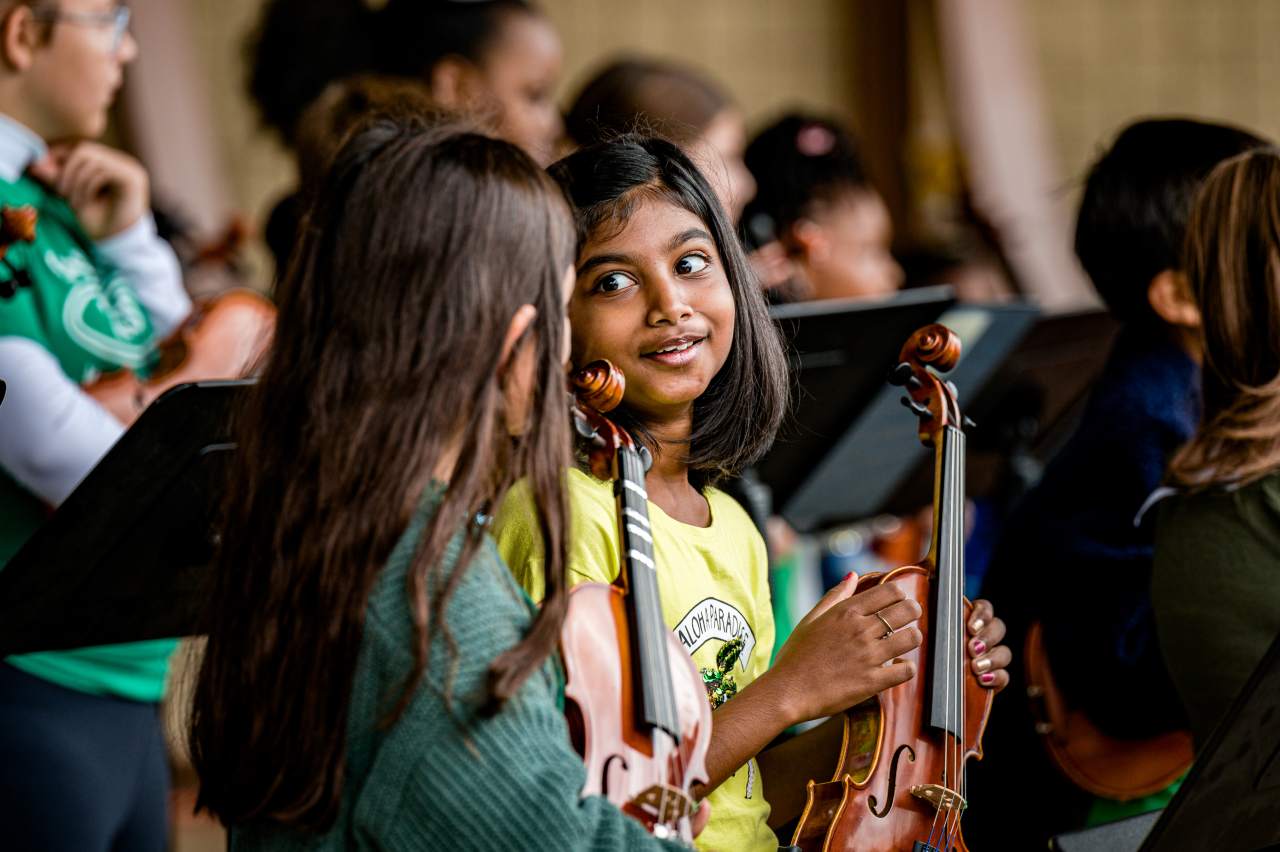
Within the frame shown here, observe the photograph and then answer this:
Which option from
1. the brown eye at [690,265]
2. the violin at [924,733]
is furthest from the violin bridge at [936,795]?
the brown eye at [690,265]

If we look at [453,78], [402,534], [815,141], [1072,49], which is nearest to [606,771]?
[402,534]

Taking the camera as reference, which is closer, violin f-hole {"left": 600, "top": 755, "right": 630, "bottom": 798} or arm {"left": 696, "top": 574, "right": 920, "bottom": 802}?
violin f-hole {"left": 600, "top": 755, "right": 630, "bottom": 798}

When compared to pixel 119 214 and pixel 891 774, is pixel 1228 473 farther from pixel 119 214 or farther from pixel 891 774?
pixel 119 214

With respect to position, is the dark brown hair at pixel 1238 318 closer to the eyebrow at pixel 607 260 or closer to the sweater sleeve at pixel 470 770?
the eyebrow at pixel 607 260

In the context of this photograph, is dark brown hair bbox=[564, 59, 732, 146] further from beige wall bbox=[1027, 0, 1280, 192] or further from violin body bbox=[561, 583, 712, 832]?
beige wall bbox=[1027, 0, 1280, 192]

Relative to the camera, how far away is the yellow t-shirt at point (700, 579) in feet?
3.52

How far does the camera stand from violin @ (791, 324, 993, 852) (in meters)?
1.05

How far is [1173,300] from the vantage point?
5.32ft

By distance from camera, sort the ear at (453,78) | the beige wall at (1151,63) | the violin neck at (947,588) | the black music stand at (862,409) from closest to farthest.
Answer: the violin neck at (947,588), the black music stand at (862,409), the ear at (453,78), the beige wall at (1151,63)

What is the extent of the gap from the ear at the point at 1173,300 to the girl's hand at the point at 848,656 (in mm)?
711

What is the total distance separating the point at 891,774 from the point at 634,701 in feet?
0.92

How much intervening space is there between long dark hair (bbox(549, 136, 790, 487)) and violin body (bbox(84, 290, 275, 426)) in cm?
43

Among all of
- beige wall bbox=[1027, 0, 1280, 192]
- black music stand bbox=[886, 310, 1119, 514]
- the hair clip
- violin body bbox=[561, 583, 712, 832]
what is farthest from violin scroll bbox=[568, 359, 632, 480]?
beige wall bbox=[1027, 0, 1280, 192]

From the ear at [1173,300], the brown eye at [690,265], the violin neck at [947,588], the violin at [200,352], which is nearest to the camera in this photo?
the violin neck at [947,588]
